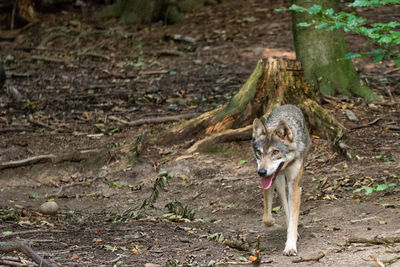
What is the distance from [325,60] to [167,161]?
3.61 meters

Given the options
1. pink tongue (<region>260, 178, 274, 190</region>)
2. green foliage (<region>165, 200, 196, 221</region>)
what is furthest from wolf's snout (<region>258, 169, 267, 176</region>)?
green foliage (<region>165, 200, 196, 221</region>)

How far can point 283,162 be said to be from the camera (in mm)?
6648

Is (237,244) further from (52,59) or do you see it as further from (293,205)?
(52,59)

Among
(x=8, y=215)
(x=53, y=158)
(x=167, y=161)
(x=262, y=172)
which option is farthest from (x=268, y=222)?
(x=53, y=158)

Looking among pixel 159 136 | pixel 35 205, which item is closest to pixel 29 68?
pixel 159 136

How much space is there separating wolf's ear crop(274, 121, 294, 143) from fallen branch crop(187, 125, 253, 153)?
3.13 metres

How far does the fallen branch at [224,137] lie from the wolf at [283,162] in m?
2.59

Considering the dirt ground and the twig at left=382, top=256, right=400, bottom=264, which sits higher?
the twig at left=382, top=256, right=400, bottom=264

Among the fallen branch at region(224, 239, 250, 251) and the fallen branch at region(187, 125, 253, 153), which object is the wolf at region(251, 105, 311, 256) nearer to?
the fallen branch at region(224, 239, 250, 251)

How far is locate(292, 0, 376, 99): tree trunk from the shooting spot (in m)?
11.3

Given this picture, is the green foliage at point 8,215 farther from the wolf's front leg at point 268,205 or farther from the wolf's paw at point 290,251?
the wolf's paw at point 290,251

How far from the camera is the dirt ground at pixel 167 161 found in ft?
21.4

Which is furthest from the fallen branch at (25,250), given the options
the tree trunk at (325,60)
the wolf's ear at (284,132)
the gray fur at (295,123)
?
the tree trunk at (325,60)

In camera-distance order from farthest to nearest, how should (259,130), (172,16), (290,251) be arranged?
(172,16) → (259,130) → (290,251)
